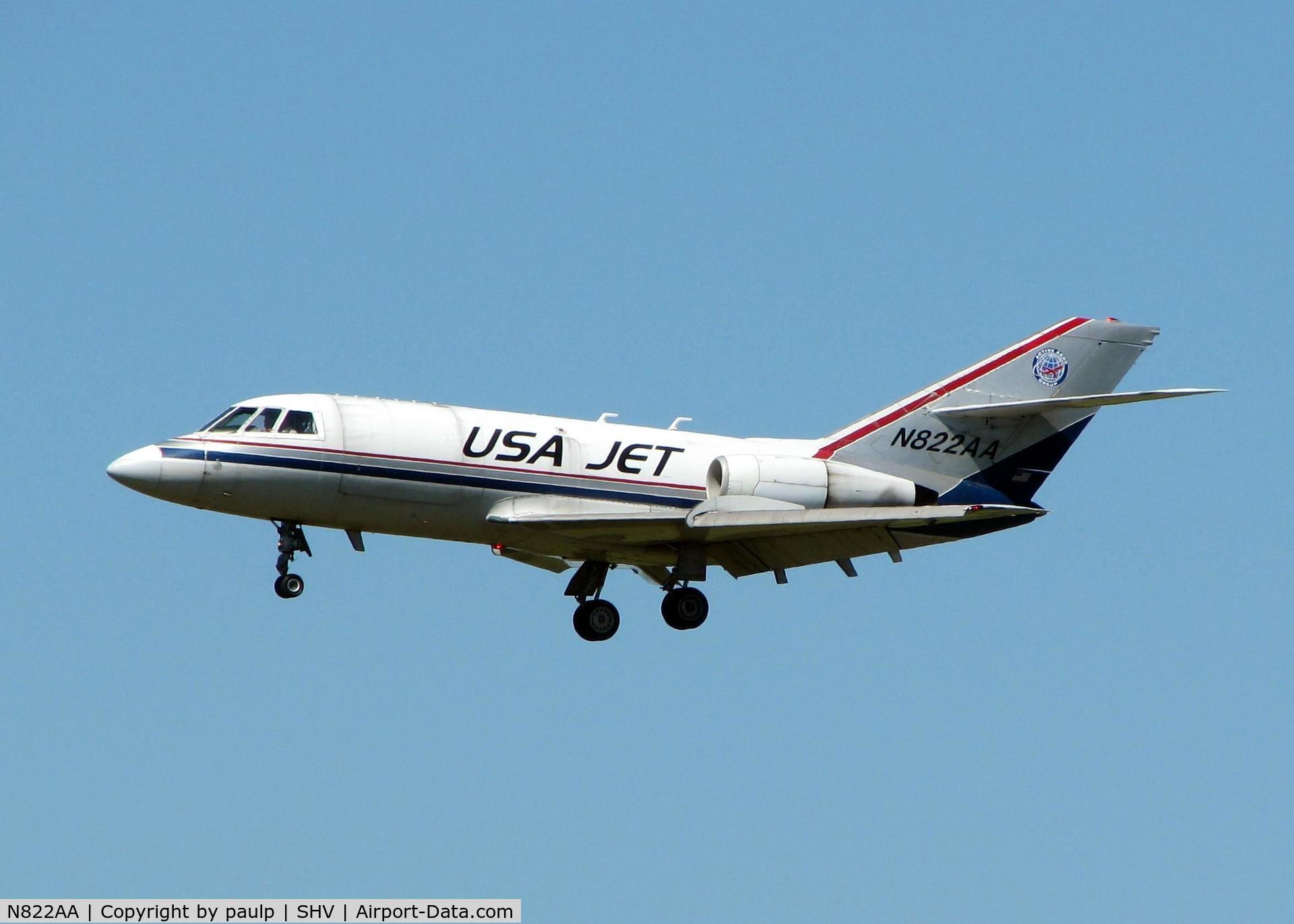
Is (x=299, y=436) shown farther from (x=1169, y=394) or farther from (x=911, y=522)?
(x=1169, y=394)

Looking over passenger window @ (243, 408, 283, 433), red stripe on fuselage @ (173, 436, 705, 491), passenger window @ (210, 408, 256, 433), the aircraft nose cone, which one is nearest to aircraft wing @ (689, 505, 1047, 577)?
red stripe on fuselage @ (173, 436, 705, 491)

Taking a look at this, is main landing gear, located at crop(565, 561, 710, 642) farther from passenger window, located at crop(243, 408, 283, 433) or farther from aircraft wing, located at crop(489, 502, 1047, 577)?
passenger window, located at crop(243, 408, 283, 433)

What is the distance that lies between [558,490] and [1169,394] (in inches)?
372

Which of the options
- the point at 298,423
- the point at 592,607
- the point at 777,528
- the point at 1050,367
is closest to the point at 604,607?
the point at 592,607

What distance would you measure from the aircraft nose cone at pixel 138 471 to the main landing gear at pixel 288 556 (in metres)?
1.96

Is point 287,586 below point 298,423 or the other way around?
below

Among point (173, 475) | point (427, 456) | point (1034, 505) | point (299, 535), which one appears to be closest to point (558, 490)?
point (427, 456)

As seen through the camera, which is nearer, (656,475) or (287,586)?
(287,586)

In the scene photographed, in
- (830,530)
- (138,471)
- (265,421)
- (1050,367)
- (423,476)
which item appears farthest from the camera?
(1050,367)

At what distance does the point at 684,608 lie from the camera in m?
31.3

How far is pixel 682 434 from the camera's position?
31547mm

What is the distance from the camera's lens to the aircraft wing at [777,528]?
29.6 m

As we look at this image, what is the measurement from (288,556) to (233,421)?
2205 mm

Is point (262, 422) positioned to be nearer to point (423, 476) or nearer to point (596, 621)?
point (423, 476)
